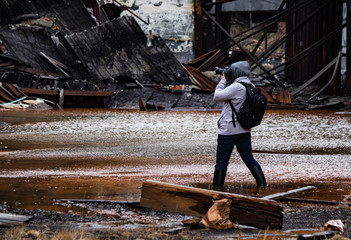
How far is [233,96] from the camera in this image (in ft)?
20.9

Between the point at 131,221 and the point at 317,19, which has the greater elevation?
the point at 317,19

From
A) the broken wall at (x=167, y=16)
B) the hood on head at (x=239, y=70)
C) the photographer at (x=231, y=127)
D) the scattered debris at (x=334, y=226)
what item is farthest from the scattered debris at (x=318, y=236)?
the broken wall at (x=167, y=16)

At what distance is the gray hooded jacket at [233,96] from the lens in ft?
20.9

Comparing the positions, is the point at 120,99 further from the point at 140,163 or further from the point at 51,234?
the point at 51,234

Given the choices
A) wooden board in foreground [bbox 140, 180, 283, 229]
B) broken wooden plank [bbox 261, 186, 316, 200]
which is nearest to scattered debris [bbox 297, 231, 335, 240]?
wooden board in foreground [bbox 140, 180, 283, 229]

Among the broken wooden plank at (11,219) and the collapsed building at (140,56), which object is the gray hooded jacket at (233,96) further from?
the collapsed building at (140,56)

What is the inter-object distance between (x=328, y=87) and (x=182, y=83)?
702 cm

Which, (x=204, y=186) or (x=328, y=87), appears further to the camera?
(x=328, y=87)

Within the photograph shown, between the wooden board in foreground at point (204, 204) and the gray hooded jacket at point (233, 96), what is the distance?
1456mm

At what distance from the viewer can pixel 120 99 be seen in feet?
78.4

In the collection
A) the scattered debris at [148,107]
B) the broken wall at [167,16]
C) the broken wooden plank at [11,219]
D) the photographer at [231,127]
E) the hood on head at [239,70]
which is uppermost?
the broken wall at [167,16]

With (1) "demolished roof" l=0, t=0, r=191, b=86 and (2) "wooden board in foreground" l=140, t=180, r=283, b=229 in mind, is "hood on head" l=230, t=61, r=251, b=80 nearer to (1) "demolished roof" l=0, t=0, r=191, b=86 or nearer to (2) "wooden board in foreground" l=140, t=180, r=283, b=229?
(2) "wooden board in foreground" l=140, t=180, r=283, b=229

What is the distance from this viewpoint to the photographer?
6383mm

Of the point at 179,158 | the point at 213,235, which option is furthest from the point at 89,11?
the point at 213,235
